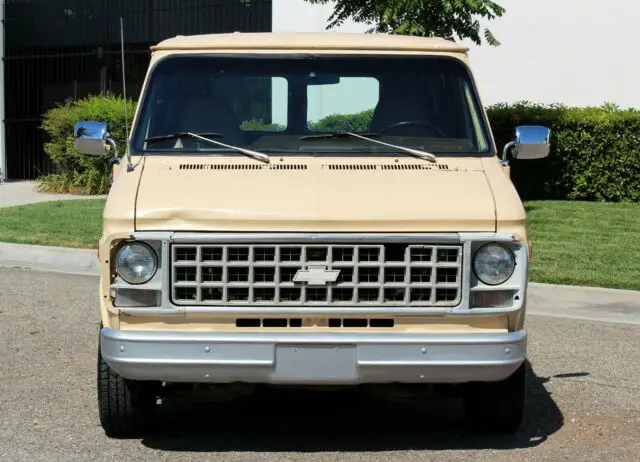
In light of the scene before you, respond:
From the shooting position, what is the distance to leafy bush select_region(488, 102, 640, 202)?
685 inches

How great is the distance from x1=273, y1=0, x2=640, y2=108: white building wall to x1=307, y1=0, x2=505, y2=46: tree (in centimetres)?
396

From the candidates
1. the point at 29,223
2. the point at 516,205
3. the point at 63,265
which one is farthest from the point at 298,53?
the point at 29,223

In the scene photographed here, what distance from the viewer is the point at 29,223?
15906 mm

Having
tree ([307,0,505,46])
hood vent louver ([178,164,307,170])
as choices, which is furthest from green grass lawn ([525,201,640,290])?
hood vent louver ([178,164,307,170])

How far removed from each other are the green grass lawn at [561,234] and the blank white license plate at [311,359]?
19.9ft

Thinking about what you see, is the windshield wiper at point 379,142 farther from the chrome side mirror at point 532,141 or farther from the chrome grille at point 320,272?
the chrome grille at point 320,272

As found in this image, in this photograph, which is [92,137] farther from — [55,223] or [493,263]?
[55,223]

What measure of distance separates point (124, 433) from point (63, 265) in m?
7.65

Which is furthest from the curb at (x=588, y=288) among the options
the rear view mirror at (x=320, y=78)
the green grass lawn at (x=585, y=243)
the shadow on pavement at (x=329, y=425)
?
the rear view mirror at (x=320, y=78)

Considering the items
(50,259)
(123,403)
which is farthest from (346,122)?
(50,259)

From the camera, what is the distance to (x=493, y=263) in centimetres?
523

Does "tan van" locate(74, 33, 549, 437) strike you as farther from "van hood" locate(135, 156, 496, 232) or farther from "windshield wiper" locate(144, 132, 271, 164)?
"windshield wiper" locate(144, 132, 271, 164)

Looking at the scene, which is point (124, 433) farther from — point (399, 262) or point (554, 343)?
point (554, 343)

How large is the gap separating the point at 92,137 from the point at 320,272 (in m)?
2.16
